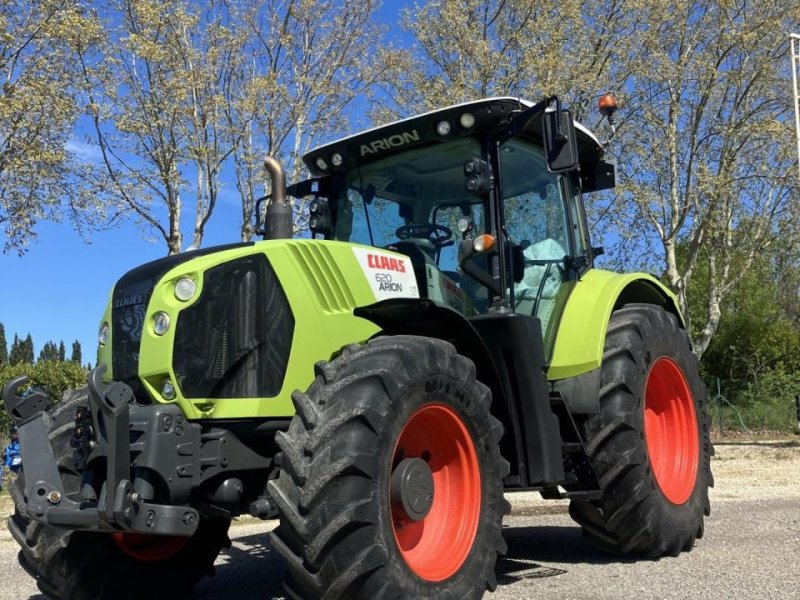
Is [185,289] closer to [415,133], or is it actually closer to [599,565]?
[415,133]

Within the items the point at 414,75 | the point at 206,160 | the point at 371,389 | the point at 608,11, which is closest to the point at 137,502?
the point at 371,389

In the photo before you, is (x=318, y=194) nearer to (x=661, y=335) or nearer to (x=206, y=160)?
(x=661, y=335)

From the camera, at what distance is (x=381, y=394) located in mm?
3574

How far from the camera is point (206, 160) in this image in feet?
57.1

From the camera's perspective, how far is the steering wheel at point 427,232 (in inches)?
203

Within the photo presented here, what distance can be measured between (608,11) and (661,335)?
1601 centimetres

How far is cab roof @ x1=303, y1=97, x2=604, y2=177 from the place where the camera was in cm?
494

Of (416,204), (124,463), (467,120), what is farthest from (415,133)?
(124,463)

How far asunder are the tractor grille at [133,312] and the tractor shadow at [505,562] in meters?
1.62

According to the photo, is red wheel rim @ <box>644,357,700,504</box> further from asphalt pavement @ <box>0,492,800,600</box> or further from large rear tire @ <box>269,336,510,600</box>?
large rear tire @ <box>269,336,510,600</box>

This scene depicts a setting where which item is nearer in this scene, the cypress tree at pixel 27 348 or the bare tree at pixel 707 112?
the bare tree at pixel 707 112

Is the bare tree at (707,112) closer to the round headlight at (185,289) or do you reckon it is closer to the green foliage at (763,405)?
the green foliage at (763,405)

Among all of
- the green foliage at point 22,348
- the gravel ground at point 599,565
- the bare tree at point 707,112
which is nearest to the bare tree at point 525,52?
the bare tree at point 707,112

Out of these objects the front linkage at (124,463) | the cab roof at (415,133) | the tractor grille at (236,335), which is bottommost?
the front linkage at (124,463)
